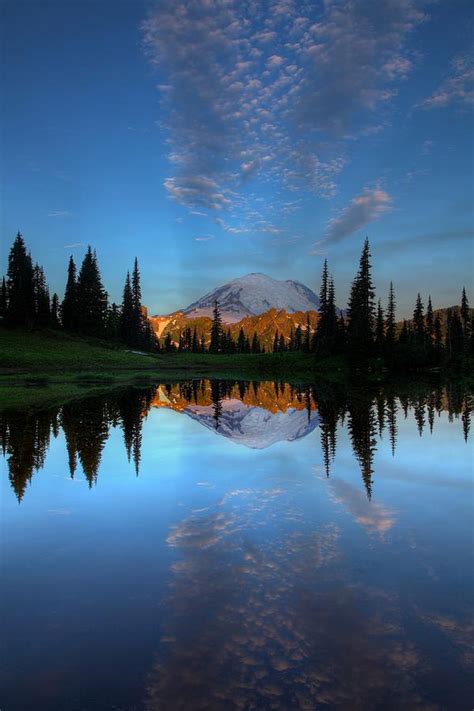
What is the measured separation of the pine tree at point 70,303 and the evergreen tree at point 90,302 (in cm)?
203

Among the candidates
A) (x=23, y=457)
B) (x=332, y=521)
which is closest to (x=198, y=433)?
(x=23, y=457)

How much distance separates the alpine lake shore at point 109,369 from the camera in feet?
137

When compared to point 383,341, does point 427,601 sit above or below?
below

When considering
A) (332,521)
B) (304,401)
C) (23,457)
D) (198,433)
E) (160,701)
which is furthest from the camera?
(304,401)

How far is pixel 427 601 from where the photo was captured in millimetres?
6070

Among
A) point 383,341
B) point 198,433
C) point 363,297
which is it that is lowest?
point 198,433

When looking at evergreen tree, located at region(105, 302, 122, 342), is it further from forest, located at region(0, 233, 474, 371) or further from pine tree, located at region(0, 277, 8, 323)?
pine tree, located at region(0, 277, 8, 323)

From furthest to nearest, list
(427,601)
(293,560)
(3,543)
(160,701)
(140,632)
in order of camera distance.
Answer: (3,543) < (293,560) < (427,601) < (140,632) < (160,701)

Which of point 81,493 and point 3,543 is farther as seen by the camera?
point 81,493

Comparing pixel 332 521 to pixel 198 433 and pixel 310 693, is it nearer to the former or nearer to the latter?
pixel 310 693

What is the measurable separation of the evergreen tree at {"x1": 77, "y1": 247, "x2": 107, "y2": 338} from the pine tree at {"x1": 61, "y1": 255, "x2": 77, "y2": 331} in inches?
80.0

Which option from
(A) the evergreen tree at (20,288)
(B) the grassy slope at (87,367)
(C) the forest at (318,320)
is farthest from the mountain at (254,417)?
(A) the evergreen tree at (20,288)

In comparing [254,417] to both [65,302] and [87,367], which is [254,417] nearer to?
[87,367]

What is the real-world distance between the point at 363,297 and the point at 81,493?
79107 mm
